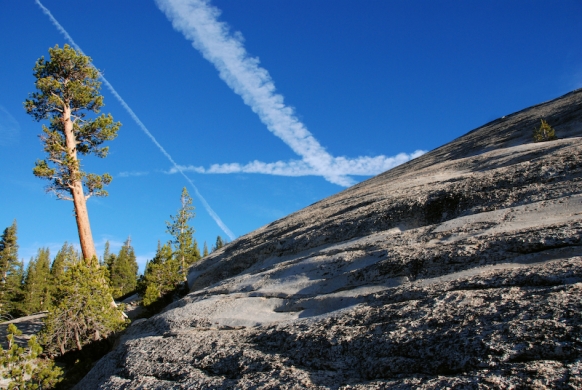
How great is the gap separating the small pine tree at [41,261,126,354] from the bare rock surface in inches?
156

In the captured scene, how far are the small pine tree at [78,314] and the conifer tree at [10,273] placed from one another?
4656cm

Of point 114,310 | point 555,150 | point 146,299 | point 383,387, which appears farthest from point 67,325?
point 555,150

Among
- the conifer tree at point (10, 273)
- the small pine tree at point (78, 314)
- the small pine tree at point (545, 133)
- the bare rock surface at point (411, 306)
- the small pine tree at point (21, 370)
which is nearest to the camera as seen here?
the bare rock surface at point (411, 306)

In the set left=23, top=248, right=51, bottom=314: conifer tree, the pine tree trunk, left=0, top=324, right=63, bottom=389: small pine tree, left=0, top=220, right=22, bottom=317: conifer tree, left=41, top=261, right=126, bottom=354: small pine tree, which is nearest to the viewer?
left=0, top=324, right=63, bottom=389: small pine tree

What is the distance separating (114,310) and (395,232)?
11433 mm

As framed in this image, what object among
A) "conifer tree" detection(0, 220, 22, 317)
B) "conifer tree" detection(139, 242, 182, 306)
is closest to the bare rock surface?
"conifer tree" detection(139, 242, 182, 306)

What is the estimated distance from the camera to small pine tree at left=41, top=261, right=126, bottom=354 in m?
13.2

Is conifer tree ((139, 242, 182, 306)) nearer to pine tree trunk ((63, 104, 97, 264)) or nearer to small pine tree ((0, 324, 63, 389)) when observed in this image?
pine tree trunk ((63, 104, 97, 264))

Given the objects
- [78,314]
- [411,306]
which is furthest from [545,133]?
[78,314]

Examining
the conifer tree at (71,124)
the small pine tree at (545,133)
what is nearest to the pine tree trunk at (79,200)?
the conifer tree at (71,124)

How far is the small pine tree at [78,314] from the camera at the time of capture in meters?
13.2

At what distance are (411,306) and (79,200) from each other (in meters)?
18.6

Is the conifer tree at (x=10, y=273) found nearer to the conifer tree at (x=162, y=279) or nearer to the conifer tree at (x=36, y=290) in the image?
the conifer tree at (x=36, y=290)

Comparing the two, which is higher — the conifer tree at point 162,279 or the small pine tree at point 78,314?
the conifer tree at point 162,279
